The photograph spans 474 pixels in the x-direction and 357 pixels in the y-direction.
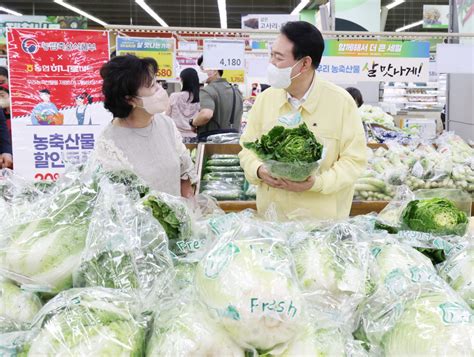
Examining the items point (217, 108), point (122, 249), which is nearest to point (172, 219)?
point (122, 249)

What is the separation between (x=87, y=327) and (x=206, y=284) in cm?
23

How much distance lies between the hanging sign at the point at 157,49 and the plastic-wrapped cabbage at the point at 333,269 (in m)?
4.51

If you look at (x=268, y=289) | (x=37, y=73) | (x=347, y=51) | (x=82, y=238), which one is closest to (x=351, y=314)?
(x=268, y=289)

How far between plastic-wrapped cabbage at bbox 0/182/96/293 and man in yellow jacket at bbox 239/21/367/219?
1.54 m

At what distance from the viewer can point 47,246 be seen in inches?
45.9

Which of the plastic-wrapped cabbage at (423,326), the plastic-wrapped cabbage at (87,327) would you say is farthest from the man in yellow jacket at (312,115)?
the plastic-wrapped cabbage at (87,327)

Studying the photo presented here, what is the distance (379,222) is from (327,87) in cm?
120

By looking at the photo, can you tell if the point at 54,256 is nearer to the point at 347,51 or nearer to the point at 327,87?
the point at 327,87

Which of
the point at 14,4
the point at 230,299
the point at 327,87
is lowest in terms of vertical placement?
the point at 230,299

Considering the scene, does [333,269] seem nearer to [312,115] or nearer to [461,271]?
[461,271]

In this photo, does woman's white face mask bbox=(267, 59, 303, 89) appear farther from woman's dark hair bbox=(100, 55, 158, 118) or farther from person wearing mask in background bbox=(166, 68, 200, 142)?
person wearing mask in background bbox=(166, 68, 200, 142)

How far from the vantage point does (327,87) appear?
284 centimetres

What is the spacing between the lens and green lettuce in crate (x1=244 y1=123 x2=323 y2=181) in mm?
2469

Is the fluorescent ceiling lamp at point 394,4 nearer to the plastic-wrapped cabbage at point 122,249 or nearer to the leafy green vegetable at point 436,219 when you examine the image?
the leafy green vegetable at point 436,219
